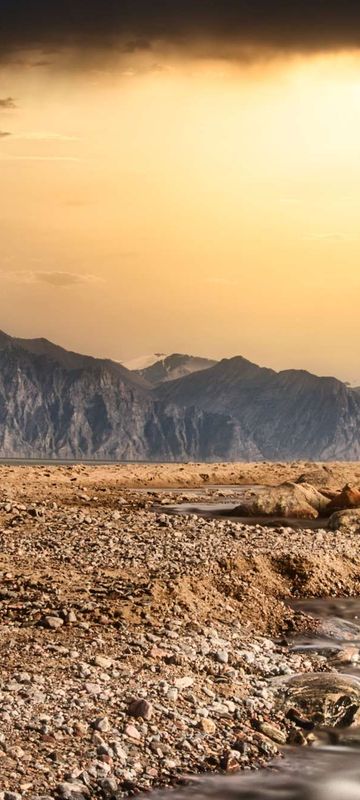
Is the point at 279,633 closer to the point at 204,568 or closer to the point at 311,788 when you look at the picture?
the point at 204,568

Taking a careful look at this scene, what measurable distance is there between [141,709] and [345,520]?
20379 millimetres

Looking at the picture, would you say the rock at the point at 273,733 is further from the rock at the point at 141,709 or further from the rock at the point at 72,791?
the rock at the point at 72,791

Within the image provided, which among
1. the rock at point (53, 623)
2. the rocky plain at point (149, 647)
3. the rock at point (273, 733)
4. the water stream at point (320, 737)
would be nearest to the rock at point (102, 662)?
the rocky plain at point (149, 647)

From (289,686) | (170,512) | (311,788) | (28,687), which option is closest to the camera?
(311,788)

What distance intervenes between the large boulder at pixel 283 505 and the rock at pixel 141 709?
25.9 meters

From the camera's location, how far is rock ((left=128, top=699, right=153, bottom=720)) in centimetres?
1188

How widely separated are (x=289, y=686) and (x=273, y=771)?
275 centimetres

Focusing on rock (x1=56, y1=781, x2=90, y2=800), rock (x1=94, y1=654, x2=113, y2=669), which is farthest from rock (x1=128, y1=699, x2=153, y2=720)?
rock (x1=56, y1=781, x2=90, y2=800)

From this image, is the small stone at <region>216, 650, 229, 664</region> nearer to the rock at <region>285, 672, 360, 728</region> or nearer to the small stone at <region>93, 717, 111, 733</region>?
the rock at <region>285, 672, 360, 728</region>

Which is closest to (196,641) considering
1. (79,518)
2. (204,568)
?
(204,568)

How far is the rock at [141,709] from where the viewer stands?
1188cm

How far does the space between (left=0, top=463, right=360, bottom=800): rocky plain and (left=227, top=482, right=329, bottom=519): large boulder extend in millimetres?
8908

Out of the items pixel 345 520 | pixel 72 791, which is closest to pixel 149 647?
pixel 72 791

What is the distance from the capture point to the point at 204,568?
66.8 ft
